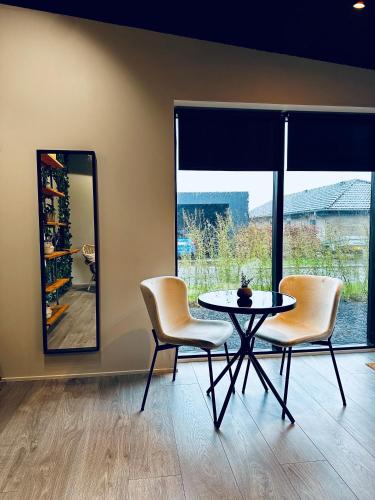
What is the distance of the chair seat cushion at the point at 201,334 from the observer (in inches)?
96.7

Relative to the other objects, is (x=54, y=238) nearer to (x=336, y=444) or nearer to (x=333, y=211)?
(x=336, y=444)

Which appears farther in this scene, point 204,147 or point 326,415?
point 204,147

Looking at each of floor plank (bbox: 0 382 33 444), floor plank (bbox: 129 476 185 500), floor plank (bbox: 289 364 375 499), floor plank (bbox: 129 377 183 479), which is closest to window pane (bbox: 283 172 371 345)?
floor plank (bbox: 289 364 375 499)

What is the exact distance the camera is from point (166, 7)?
276 cm

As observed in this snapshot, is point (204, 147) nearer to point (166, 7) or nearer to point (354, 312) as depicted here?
point (166, 7)

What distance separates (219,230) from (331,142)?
1394mm

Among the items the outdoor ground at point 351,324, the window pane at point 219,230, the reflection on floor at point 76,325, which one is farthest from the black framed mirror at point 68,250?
the outdoor ground at point 351,324

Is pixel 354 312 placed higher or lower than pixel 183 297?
lower

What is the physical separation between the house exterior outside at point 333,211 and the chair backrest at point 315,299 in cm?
80

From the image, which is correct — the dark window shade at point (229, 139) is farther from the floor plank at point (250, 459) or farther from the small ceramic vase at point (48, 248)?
the floor plank at point (250, 459)

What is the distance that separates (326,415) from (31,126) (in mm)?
3069

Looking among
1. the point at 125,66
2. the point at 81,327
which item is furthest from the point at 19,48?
the point at 81,327

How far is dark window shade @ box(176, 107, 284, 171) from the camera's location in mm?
3303

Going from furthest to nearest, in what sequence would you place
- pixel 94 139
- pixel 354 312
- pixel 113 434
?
1. pixel 354 312
2. pixel 94 139
3. pixel 113 434
